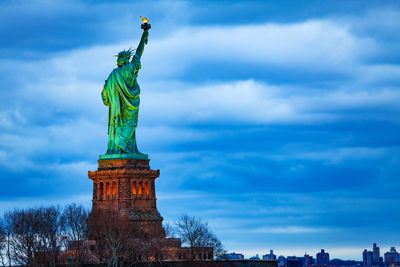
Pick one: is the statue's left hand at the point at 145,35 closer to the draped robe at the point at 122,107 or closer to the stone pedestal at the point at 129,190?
the draped robe at the point at 122,107

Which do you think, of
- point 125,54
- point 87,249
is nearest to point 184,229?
point 87,249

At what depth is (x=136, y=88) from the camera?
112 metres

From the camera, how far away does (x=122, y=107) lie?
112 meters

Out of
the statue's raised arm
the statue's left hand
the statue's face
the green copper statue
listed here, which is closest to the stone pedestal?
the green copper statue

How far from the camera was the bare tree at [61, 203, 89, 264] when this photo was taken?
100481mm

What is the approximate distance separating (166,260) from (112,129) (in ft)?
53.8

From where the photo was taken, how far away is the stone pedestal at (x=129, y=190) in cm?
10873

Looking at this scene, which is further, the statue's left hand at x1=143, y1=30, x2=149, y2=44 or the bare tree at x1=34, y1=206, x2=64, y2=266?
the statue's left hand at x1=143, y1=30, x2=149, y2=44

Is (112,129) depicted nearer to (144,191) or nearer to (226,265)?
(144,191)

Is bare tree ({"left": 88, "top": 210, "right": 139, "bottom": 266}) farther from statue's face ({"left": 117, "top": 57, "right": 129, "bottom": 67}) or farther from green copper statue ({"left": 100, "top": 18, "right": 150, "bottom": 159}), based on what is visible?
statue's face ({"left": 117, "top": 57, "right": 129, "bottom": 67})

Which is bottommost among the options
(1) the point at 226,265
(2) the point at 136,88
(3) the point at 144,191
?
(1) the point at 226,265

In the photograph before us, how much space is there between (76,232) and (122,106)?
1544 cm

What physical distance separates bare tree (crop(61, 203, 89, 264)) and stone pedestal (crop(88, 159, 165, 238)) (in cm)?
307

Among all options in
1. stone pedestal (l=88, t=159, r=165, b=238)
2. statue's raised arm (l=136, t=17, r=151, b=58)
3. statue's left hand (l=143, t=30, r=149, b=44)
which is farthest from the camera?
statue's left hand (l=143, t=30, r=149, b=44)
